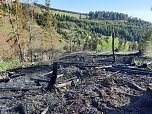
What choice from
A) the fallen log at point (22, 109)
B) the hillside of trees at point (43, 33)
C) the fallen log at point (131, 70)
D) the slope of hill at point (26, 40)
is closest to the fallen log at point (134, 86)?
the fallen log at point (131, 70)

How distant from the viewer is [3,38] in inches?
3438

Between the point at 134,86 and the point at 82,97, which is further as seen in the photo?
the point at 134,86

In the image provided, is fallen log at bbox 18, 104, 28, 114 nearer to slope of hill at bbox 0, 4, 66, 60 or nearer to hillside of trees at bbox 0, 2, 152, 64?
hillside of trees at bbox 0, 2, 152, 64

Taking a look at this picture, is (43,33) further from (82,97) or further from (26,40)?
(82,97)

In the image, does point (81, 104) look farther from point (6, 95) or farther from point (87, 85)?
point (6, 95)

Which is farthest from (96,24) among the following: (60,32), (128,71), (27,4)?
(128,71)

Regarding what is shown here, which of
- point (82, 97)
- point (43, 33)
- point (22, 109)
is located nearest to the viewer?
point (22, 109)

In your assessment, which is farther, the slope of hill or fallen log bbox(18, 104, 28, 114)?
the slope of hill

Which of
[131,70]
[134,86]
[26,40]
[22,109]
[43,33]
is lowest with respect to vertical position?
[22,109]

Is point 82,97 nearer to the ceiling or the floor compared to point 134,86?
nearer to the floor

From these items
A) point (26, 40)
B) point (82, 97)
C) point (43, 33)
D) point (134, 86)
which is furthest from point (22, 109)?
point (43, 33)

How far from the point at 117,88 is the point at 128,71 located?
19.5ft

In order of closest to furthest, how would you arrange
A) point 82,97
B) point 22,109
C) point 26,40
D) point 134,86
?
point 22,109, point 82,97, point 134,86, point 26,40

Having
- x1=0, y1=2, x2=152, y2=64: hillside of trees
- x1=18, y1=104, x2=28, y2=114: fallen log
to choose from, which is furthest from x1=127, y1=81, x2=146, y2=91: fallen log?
x1=0, y1=2, x2=152, y2=64: hillside of trees
